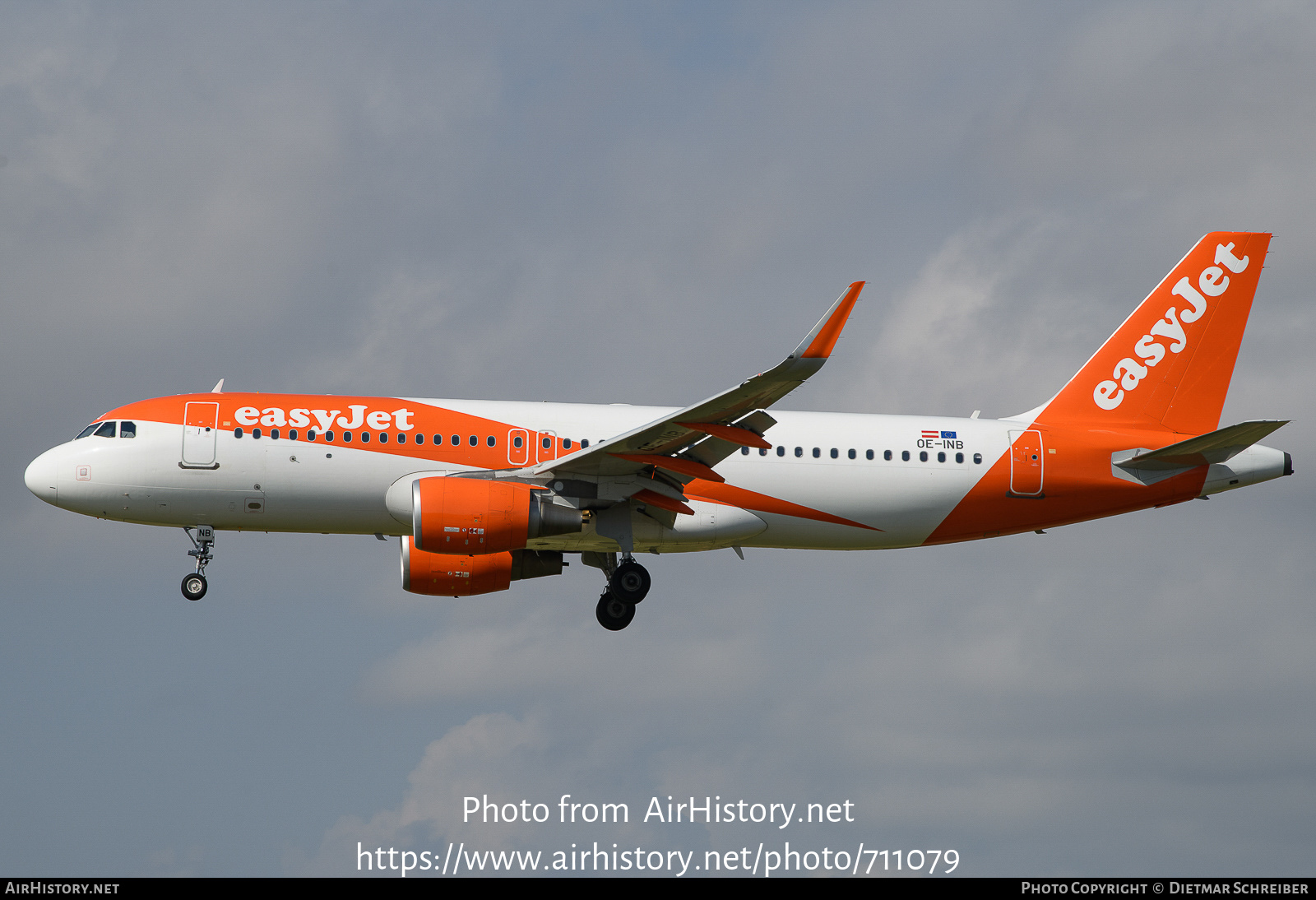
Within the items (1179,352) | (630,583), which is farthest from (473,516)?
(1179,352)

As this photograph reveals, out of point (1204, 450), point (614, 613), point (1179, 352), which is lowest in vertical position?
point (614, 613)

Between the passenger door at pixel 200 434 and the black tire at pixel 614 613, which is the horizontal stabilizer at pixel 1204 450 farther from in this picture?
the passenger door at pixel 200 434

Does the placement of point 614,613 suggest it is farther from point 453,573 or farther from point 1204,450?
point 1204,450

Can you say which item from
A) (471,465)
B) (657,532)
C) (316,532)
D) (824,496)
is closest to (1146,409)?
(824,496)

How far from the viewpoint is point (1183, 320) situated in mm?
37625

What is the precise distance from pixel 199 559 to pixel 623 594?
9.48 metres

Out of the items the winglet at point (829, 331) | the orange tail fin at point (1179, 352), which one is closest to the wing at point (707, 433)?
the winglet at point (829, 331)

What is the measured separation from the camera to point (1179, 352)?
1465 inches

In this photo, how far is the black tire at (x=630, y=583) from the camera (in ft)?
107

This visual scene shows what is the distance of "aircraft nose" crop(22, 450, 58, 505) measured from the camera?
3212cm

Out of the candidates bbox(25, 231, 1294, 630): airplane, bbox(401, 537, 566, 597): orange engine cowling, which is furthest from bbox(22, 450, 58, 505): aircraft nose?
bbox(401, 537, 566, 597): orange engine cowling

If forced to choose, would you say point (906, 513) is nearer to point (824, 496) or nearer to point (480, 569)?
point (824, 496)

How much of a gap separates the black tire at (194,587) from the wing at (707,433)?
7893 millimetres

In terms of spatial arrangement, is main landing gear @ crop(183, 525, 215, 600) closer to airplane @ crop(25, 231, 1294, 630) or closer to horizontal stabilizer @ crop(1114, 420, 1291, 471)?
airplane @ crop(25, 231, 1294, 630)
